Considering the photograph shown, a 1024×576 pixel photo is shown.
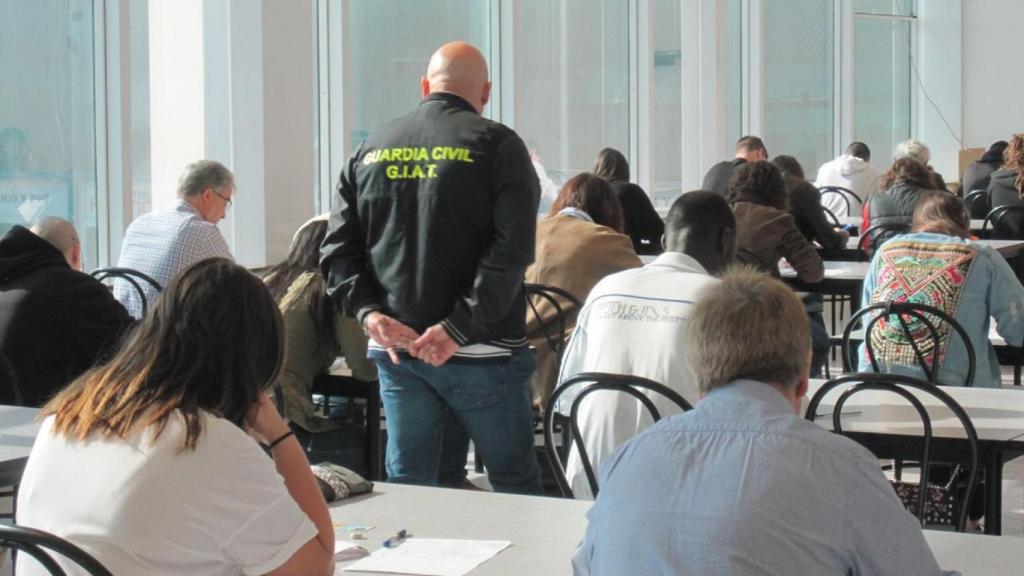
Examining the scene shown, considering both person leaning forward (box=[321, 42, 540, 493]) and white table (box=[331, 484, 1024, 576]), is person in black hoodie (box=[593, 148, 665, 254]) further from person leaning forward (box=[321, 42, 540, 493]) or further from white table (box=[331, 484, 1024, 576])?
white table (box=[331, 484, 1024, 576])

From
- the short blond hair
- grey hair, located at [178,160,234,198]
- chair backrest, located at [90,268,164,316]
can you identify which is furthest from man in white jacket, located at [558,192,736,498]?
grey hair, located at [178,160,234,198]

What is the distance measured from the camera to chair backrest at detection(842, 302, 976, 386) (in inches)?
148

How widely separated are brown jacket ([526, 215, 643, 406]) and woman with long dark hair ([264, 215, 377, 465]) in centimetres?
62

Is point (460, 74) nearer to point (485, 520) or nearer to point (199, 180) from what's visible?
point (485, 520)

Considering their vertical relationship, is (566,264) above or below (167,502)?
above

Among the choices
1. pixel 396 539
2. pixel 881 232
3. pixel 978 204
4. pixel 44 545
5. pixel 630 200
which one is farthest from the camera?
pixel 978 204

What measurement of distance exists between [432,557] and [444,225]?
109 centimetres

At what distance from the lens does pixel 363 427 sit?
4.00 metres

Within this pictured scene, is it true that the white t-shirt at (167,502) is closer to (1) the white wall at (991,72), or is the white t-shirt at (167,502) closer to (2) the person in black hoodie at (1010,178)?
(2) the person in black hoodie at (1010,178)

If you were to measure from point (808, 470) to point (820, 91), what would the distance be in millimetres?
12083

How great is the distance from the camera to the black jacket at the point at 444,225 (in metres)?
2.96

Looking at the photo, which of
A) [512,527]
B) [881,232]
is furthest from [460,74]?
[881,232]

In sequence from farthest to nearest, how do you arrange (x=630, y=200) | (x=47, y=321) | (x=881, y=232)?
(x=630, y=200)
(x=881, y=232)
(x=47, y=321)

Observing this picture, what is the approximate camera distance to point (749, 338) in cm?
162
